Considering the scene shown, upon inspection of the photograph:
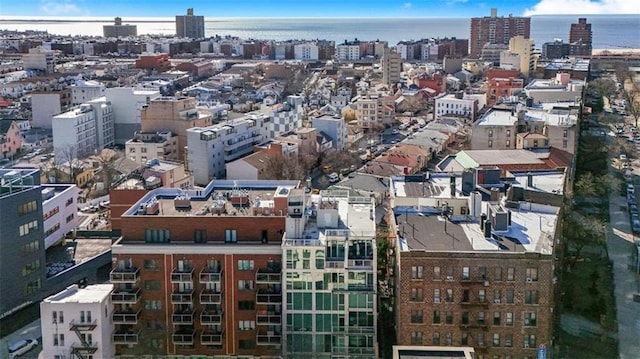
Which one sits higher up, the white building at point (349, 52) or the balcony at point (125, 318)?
the white building at point (349, 52)

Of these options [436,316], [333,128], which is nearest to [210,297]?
[436,316]

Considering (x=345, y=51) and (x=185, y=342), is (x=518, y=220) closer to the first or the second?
(x=185, y=342)

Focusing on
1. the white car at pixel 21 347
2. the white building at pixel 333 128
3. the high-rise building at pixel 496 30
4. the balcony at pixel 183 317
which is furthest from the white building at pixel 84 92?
the high-rise building at pixel 496 30

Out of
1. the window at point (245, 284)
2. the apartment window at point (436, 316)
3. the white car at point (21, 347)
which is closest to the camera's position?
the apartment window at point (436, 316)

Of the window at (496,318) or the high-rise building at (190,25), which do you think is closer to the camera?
the window at (496,318)

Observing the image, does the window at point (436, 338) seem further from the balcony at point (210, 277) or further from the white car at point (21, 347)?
the white car at point (21, 347)
